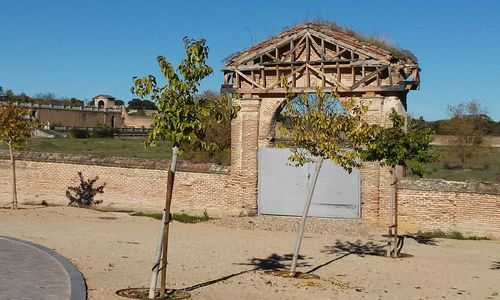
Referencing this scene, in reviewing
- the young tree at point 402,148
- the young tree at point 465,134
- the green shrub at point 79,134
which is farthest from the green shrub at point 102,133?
the young tree at point 402,148

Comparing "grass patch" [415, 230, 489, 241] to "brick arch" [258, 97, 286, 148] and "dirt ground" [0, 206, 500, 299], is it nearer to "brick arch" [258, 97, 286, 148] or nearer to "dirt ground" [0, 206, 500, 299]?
Result: "dirt ground" [0, 206, 500, 299]

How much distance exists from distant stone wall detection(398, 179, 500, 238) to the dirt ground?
2.25ft

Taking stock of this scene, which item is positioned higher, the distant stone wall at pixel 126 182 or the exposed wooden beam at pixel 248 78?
the exposed wooden beam at pixel 248 78

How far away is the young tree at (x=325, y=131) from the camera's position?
11305mm

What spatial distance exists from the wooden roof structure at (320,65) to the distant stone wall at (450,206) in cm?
303

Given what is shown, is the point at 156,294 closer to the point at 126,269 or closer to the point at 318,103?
the point at 126,269

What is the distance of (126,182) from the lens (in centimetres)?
2180

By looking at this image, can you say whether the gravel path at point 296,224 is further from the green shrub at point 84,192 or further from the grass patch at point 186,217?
the green shrub at point 84,192

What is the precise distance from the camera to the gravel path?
17836 mm

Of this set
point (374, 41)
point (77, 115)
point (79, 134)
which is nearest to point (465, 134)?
point (374, 41)

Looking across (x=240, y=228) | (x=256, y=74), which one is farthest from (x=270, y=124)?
(x=240, y=228)

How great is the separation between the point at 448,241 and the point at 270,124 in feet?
21.7

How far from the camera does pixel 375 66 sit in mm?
18250

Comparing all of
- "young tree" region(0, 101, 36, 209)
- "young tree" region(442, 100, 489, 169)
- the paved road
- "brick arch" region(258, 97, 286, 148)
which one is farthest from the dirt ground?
"young tree" region(442, 100, 489, 169)
